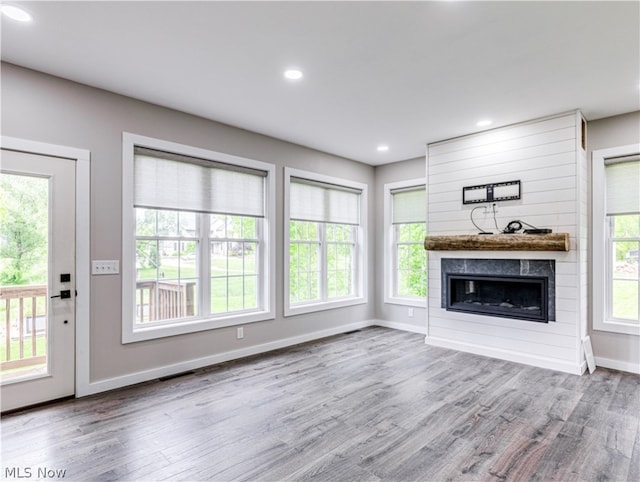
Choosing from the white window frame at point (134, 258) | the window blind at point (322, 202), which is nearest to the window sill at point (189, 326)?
the white window frame at point (134, 258)

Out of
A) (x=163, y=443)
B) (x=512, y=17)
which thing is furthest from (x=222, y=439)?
(x=512, y=17)

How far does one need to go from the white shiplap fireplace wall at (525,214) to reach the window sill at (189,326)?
240 centimetres

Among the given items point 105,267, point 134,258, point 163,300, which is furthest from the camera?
point 163,300

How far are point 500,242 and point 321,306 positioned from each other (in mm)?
2585

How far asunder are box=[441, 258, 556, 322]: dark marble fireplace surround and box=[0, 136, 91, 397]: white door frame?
4.06m

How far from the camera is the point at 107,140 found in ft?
11.3

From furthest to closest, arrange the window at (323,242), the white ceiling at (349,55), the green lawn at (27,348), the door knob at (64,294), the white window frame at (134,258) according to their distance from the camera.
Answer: the window at (323,242)
the white window frame at (134,258)
the door knob at (64,294)
the green lawn at (27,348)
the white ceiling at (349,55)

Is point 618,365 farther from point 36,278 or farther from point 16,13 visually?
point 16,13

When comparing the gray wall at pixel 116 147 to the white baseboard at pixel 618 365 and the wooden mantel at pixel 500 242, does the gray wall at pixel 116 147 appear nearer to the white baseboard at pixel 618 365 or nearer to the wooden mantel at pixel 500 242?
the white baseboard at pixel 618 365

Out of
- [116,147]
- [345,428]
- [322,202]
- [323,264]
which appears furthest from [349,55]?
[323,264]

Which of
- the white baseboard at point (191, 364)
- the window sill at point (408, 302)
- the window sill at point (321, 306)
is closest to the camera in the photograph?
the white baseboard at point (191, 364)

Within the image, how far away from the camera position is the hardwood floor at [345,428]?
7.22 feet

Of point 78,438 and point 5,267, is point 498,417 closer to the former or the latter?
point 78,438

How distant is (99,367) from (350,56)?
11.4 feet
